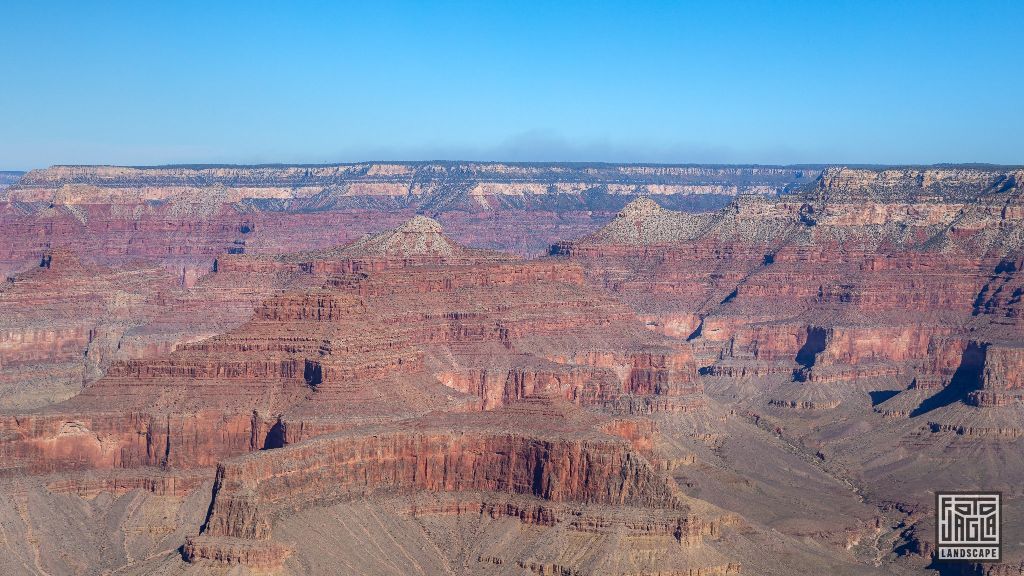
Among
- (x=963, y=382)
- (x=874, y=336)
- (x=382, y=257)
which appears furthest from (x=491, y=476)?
(x=874, y=336)

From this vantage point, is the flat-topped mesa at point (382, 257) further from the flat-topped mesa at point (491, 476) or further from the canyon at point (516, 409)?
the flat-topped mesa at point (491, 476)

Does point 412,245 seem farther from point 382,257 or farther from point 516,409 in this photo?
point 516,409

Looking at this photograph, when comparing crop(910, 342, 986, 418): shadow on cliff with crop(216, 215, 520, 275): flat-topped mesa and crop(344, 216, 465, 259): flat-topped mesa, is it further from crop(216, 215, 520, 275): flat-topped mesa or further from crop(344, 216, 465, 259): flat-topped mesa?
crop(344, 216, 465, 259): flat-topped mesa

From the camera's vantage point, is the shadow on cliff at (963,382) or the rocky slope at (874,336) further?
the shadow on cliff at (963,382)

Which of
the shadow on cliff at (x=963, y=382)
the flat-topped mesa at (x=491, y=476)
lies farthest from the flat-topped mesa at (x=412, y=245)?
the flat-topped mesa at (x=491, y=476)

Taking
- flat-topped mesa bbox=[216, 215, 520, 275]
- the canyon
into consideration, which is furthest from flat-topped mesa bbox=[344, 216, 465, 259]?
the canyon

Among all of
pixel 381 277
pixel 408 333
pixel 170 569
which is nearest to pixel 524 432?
pixel 170 569

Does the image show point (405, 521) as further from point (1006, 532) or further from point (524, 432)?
point (1006, 532)

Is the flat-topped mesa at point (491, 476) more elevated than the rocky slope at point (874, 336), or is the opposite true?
the flat-topped mesa at point (491, 476)

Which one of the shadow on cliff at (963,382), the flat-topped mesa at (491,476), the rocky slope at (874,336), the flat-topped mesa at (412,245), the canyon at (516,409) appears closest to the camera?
the flat-topped mesa at (491,476)
